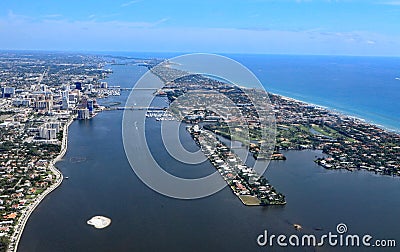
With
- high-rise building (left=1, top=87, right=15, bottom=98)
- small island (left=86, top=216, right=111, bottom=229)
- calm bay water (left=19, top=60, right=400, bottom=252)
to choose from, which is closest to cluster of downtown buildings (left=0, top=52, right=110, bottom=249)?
high-rise building (left=1, top=87, right=15, bottom=98)

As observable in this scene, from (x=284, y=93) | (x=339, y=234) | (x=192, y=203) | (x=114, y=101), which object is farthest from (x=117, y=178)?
(x=284, y=93)

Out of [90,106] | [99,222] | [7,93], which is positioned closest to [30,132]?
[90,106]

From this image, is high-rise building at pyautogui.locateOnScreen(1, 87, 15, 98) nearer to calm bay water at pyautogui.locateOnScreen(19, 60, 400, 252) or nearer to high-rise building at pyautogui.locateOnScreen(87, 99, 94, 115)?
high-rise building at pyautogui.locateOnScreen(87, 99, 94, 115)

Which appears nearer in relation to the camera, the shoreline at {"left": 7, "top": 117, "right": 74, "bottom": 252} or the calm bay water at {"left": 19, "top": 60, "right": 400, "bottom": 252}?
the shoreline at {"left": 7, "top": 117, "right": 74, "bottom": 252}

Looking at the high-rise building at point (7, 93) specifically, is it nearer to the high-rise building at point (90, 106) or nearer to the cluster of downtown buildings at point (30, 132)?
the cluster of downtown buildings at point (30, 132)

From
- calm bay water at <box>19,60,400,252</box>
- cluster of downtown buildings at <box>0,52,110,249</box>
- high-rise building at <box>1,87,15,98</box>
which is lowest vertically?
calm bay water at <box>19,60,400,252</box>

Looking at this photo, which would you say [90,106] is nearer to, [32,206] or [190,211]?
[32,206]
